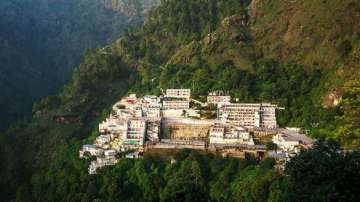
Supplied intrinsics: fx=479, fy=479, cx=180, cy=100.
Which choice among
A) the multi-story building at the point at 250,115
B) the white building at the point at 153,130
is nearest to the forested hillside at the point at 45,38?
the white building at the point at 153,130

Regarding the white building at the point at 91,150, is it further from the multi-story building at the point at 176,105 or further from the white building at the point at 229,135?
the white building at the point at 229,135

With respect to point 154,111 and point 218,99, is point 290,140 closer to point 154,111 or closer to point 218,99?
point 218,99

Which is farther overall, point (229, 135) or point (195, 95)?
point (195, 95)

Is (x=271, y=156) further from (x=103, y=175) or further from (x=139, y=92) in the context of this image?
(x=139, y=92)

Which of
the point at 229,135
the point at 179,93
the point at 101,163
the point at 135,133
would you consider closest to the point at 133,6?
the point at 179,93

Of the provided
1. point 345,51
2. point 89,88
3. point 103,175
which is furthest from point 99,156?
point 345,51

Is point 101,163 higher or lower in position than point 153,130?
lower
